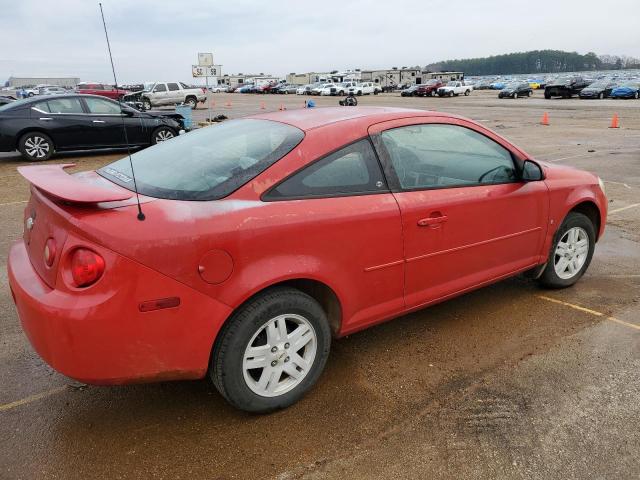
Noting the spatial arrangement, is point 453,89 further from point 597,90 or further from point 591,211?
point 591,211

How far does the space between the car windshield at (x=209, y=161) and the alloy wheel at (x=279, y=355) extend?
0.73 metres

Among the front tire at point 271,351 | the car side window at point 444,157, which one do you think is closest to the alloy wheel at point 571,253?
the car side window at point 444,157

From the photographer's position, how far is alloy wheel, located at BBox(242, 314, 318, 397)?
2.61 meters

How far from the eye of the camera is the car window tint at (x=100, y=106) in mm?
11672

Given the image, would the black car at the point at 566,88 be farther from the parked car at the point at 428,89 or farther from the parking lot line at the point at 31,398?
the parking lot line at the point at 31,398

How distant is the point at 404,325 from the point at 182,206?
78.8 inches

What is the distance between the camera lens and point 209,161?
9.61 ft

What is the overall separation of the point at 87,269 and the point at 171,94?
116 feet

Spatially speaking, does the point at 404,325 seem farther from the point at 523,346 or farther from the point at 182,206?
the point at 182,206

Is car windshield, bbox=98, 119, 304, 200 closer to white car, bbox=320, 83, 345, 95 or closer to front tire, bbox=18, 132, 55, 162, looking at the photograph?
front tire, bbox=18, 132, 55, 162

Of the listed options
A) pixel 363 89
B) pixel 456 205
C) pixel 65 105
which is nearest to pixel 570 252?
pixel 456 205

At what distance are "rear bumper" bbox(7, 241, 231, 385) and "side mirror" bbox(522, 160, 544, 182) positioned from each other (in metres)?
2.40

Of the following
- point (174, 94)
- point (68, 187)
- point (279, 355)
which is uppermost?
point (68, 187)

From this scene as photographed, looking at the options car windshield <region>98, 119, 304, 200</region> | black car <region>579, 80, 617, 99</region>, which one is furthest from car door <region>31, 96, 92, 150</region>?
black car <region>579, 80, 617, 99</region>
